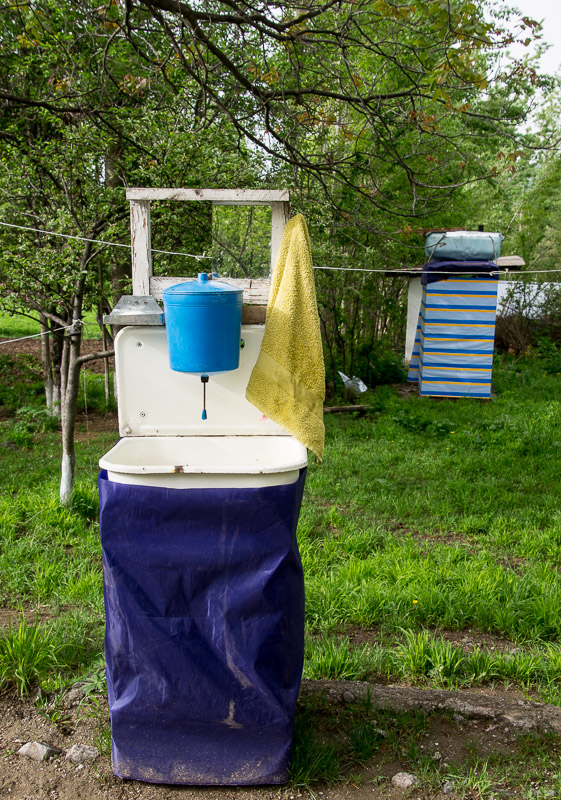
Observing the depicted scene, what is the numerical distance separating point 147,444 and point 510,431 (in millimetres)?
4983

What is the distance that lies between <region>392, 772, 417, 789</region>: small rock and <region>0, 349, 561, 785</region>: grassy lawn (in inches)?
6.1

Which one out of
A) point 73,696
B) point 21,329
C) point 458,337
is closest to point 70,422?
point 73,696

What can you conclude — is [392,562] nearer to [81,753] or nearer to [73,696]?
[73,696]

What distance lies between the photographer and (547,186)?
55.4 ft

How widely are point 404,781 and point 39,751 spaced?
125 centimetres

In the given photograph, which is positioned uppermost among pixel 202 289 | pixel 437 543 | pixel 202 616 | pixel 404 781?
pixel 202 289

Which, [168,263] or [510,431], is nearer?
[168,263]

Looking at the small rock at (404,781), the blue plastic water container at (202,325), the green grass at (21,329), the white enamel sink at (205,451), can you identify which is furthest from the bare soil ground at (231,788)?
the green grass at (21,329)

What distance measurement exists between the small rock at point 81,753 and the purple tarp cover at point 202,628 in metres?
0.25

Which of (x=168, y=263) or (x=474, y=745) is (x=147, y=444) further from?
(x=168, y=263)

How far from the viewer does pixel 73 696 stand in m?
2.56

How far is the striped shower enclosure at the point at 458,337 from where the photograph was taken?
8625mm

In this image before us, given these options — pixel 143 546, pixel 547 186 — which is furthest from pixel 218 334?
pixel 547 186

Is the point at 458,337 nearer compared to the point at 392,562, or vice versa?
the point at 392,562
